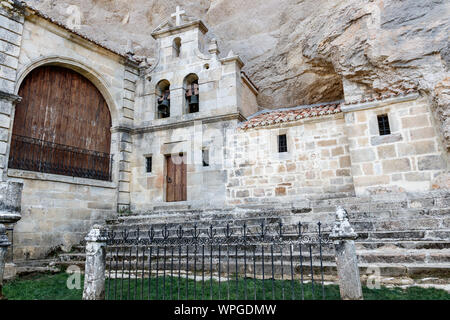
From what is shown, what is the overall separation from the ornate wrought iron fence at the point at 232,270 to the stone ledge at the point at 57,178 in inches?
144

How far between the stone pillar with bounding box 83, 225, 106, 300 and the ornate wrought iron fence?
13cm

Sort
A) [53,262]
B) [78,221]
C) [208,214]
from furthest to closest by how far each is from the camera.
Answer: [78,221] → [208,214] → [53,262]

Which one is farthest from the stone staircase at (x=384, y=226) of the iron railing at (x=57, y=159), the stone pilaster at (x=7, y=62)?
the stone pilaster at (x=7, y=62)

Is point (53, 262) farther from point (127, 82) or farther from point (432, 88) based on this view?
point (432, 88)

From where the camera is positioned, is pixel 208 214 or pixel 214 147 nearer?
pixel 208 214

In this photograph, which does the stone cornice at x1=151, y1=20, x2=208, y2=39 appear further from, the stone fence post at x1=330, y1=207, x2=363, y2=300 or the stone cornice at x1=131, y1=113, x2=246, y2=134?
the stone fence post at x1=330, y1=207, x2=363, y2=300

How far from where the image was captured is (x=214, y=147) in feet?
34.4

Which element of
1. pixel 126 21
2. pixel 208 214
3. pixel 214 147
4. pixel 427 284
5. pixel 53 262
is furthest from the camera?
pixel 126 21

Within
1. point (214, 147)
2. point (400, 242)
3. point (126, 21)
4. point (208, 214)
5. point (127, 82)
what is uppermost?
point (126, 21)

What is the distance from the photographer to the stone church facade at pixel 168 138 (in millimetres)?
8102

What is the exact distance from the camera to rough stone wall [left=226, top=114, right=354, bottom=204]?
29.6 feet

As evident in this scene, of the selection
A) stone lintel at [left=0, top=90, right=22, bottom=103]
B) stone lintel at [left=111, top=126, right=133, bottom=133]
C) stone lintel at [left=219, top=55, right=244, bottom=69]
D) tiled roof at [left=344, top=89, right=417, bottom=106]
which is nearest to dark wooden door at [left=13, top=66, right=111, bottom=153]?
stone lintel at [left=111, top=126, right=133, bottom=133]

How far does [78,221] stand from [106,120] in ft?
12.4
